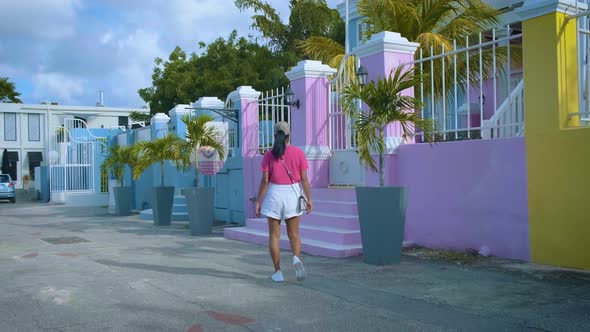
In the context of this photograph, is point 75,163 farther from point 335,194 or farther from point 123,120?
point 123,120

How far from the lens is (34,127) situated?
42.5 meters

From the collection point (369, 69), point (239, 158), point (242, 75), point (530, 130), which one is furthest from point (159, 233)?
point (242, 75)

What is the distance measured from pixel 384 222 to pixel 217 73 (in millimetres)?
19928

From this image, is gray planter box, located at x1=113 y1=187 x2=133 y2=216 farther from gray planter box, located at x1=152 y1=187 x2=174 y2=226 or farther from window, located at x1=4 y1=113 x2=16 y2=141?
window, located at x1=4 y1=113 x2=16 y2=141

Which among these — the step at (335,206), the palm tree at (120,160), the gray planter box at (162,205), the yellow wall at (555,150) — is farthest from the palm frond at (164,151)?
the yellow wall at (555,150)

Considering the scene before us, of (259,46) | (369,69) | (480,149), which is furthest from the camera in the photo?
(259,46)

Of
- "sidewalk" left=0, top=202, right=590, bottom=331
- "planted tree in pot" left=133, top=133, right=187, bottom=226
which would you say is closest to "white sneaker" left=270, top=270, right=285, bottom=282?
"sidewalk" left=0, top=202, right=590, bottom=331

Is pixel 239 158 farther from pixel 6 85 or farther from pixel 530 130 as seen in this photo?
pixel 6 85

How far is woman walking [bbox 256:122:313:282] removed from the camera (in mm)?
6457

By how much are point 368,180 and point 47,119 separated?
3826cm

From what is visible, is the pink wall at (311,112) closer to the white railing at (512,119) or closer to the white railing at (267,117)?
the white railing at (267,117)

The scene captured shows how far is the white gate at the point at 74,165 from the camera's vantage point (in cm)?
2496

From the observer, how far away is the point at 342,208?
9.48 m

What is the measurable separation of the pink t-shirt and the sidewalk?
118cm
